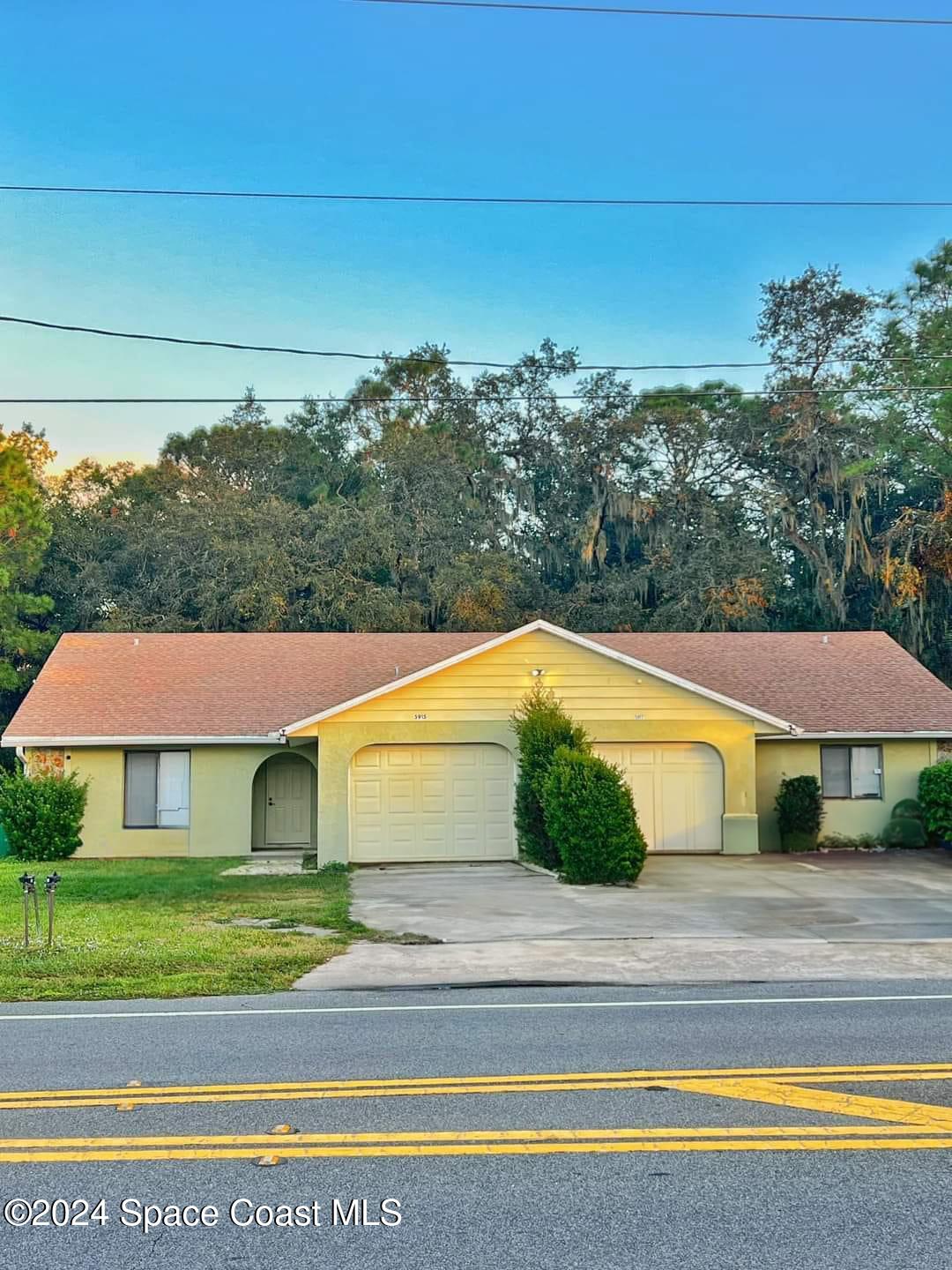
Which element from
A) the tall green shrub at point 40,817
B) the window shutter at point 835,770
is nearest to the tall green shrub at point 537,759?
the window shutter at point 835,770

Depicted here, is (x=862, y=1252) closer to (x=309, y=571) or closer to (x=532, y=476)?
(x=309, y=571)

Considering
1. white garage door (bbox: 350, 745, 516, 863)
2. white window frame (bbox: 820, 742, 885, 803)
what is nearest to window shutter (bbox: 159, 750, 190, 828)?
white garage door (bbox: 350, 745, 516, 863)

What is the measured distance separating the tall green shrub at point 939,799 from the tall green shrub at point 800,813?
217 cm

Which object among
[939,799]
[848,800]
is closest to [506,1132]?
[939,799]

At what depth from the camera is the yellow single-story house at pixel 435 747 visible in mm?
21094

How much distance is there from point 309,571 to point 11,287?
18943 millimetres

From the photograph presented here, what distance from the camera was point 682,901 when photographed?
15.8m

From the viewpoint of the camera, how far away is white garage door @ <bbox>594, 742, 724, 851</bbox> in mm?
21703

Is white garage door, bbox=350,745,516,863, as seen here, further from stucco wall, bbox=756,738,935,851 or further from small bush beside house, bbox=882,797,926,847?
small bush beside house, bbox=882,797,926,847

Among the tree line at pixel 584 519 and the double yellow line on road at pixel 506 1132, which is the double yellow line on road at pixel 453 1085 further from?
the tree line at pixel 584 519

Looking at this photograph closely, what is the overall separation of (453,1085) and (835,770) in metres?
18.2

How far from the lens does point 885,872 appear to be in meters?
19.3

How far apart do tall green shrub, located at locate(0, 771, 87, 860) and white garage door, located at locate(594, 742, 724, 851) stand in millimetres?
10295

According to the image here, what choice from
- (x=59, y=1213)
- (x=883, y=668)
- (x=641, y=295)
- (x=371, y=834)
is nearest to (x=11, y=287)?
(x=371, y=834)
